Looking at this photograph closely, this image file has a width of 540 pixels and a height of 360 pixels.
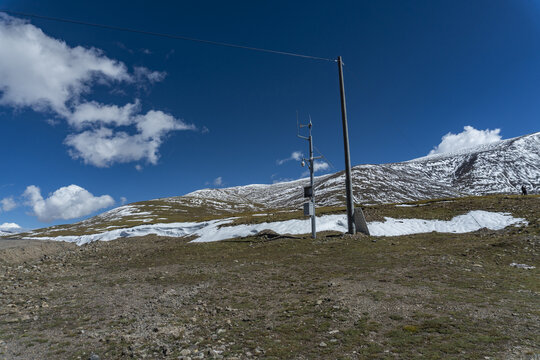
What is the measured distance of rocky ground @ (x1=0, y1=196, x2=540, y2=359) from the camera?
7.48 meters

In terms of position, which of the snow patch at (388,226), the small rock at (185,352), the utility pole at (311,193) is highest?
the utility pole at (311,193)

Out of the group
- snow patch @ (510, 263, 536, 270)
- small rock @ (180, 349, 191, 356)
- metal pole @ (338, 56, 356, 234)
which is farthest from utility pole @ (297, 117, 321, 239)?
small rock @ (180, 349, 191, 356)

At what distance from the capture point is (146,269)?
20.9m

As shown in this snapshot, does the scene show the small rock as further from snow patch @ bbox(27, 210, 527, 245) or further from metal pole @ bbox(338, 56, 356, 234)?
snow patch @ bbox(27, 210, 527, 245)

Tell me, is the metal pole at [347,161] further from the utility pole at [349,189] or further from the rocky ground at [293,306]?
the rocky ground at [293,306]

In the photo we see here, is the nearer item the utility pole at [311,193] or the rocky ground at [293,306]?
the rocky ground at [293,306]

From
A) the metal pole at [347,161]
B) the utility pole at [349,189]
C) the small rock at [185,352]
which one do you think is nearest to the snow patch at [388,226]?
the utility pole at [349,189]

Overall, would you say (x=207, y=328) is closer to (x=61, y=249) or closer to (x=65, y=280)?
(x=65, y=280)

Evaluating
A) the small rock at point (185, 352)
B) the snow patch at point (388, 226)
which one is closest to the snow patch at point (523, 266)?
the snow patch at point (388, 226)

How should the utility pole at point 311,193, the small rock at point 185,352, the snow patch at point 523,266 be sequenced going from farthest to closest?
the utility pole at point 311,193 < the snow patch at point 523,266 < the small rock at point 185,352

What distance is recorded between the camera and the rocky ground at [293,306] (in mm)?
7480

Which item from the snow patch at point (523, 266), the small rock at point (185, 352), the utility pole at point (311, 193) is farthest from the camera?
the utility pole at point (311, 193)

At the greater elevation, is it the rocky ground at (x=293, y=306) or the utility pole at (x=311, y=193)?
the utility pole at (x=311, y=193)

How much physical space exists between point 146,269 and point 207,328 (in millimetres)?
13830
